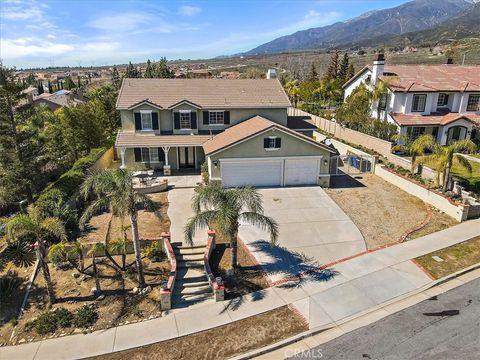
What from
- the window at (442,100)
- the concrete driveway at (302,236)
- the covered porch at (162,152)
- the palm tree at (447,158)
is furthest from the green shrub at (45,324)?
the window at (442,100)

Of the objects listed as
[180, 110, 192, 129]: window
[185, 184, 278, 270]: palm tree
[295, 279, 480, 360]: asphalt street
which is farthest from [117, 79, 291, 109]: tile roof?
[295, 279, 480, 360]: asphalt street

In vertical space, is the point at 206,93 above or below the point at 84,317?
above

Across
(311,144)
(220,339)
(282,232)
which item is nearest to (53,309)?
(220,339)

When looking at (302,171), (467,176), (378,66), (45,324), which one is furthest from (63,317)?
(378,66)

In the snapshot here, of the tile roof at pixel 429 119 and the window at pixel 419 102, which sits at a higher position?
the window at pixel 419 102

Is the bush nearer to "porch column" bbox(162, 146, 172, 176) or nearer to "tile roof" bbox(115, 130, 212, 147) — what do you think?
"porch column" bbox(162, 146, 172, 176)

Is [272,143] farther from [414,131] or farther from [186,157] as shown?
[414,131]

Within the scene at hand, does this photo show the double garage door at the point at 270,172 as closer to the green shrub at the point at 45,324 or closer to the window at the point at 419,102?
the green shrub at the point at 45,324
